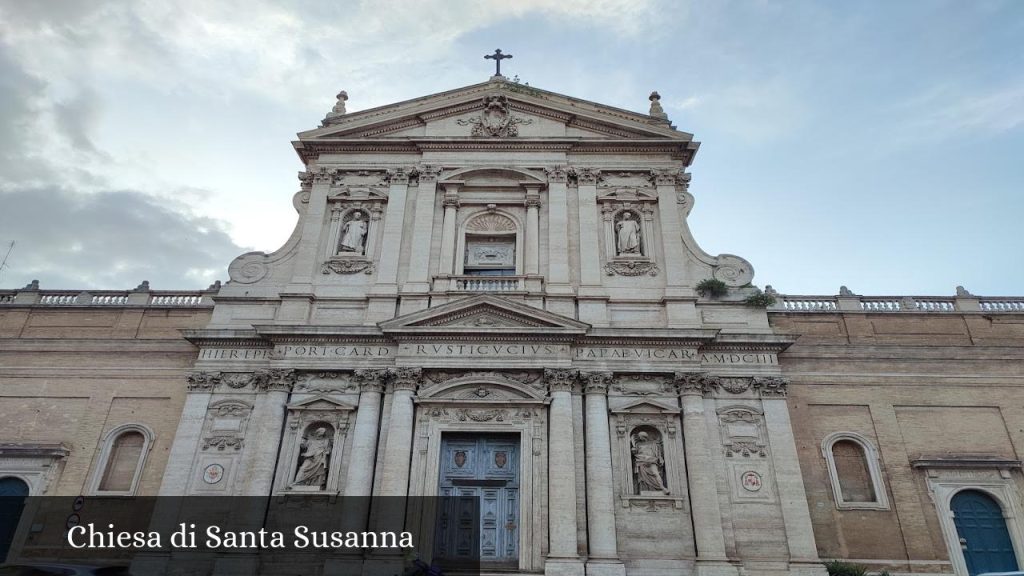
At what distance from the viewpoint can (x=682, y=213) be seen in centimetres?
2011

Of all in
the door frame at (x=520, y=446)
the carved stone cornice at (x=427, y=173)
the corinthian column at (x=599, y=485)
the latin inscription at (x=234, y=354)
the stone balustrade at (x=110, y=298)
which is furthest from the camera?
the carved stone cornice at (x=427, y=173)

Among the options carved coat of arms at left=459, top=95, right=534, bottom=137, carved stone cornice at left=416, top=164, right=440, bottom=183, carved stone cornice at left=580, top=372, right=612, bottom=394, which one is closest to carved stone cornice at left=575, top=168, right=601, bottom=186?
carved coat of arms at left=459, top=95, right=534, bottom=137

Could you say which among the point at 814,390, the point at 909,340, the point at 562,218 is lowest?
the point at 814,390

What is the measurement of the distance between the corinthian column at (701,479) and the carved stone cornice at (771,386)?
1.11m

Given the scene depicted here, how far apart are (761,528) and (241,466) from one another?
1280 cm

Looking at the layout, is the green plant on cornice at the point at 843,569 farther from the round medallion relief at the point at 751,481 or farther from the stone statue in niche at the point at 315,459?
the stone statue in niche at the point at 315,459

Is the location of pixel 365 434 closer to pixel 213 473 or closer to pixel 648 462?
pixel 213 473

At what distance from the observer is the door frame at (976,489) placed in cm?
1600

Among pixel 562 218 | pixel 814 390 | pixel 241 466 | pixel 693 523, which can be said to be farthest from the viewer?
pixel 562 218

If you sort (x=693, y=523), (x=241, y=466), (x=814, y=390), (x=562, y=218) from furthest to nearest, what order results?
1. (x=562, y=218)
2. (x=814, y=390)
3. (x=241, y=466)
4. (x=693, y=523)

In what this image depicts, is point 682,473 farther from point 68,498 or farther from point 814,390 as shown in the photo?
point 68,498

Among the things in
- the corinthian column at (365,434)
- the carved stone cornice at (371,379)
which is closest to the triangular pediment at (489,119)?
the carved stone cornice at (371,379)

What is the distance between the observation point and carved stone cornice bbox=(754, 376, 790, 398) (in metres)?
17.0

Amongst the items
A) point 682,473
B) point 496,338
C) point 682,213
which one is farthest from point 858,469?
point 496,338
